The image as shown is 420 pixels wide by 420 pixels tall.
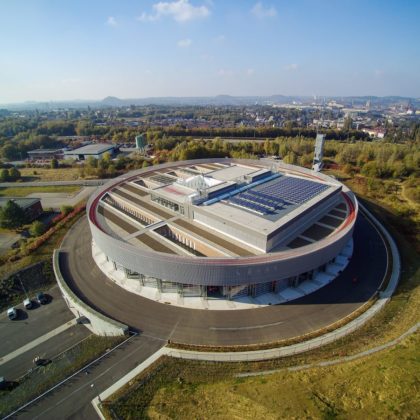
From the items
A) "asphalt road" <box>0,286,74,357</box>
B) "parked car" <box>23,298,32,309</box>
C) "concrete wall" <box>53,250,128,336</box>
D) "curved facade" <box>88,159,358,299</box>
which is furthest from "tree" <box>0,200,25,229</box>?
"concrete wall" <box>53,250,128,336</box>

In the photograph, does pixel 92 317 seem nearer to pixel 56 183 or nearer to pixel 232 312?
pixel 232 312

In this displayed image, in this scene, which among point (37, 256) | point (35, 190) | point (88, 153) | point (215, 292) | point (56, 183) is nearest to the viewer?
point (215, 292)

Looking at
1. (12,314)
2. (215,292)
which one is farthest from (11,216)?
(215,292)

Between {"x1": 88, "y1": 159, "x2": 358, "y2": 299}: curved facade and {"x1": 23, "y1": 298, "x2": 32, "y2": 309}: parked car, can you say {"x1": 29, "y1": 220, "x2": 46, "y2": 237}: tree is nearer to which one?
{"x1": 88, "y1": 159, "x2": 358, "y2": 299}: curved facade

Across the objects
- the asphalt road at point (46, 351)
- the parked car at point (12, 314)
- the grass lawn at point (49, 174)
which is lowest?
the asphalt road at point (46, 351)

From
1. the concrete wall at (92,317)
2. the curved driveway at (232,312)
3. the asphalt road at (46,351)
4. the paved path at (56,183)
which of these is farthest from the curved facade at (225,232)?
the paved path at (56,183)

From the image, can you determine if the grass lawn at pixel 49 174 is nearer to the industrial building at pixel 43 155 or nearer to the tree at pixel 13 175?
the tree at pixel 13 175

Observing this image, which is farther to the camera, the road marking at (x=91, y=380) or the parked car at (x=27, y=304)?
the parked car at (x=27, y=304)
